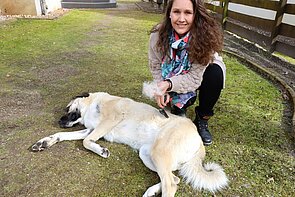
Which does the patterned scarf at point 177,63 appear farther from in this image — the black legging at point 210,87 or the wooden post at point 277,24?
the wooden post at point 277,24

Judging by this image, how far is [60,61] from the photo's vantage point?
493 centimetres

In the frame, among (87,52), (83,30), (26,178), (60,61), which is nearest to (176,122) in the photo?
(26,178)

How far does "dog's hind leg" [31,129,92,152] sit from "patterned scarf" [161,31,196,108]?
92cm

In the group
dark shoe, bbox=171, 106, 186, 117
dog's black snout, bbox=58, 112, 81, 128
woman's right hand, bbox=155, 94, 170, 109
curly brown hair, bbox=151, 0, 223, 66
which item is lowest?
dog's black snout, bbox=58, 112, 81, 128

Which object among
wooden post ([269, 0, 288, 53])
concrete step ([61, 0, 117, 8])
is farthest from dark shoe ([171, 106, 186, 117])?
concrete step ([61, 0, 117, 8])

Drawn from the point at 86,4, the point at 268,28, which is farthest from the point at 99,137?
the point at 86,4

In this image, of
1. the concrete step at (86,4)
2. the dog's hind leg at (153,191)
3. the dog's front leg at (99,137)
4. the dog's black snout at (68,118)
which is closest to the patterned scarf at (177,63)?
the dog's front leg at (99,137)

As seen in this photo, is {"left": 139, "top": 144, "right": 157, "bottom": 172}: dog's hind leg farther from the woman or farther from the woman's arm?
the woman's arm

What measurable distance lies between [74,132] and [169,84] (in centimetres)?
102

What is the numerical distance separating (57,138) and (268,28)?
4.87 metres

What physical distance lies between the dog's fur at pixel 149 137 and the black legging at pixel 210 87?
311mm

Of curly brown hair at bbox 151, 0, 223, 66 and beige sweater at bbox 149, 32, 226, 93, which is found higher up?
curly brown hair at bbox 151, 0, 223, 66

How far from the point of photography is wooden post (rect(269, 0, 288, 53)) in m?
5.07

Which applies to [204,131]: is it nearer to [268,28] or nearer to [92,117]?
[92,117]
